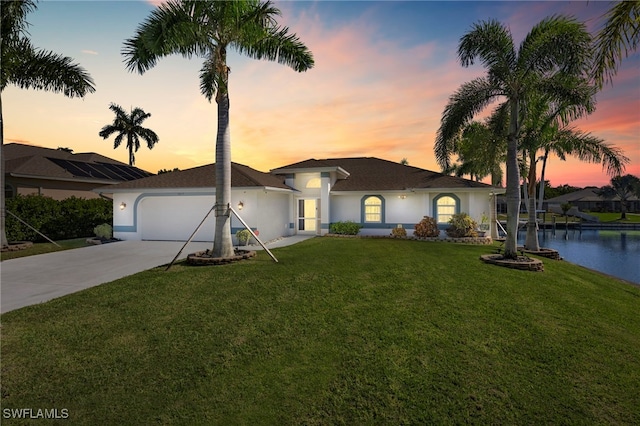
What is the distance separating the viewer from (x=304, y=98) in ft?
59.2

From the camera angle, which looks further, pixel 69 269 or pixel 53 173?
pixel 53 173

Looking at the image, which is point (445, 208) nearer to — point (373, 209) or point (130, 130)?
point (373, 209)

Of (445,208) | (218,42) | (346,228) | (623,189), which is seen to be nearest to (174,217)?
(346,228)

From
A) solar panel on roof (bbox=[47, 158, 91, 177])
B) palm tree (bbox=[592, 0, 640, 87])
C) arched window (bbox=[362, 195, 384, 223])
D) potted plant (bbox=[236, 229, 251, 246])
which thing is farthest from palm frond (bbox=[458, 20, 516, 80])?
solar panel on roof (bbox=[47, 158, 91, 177])

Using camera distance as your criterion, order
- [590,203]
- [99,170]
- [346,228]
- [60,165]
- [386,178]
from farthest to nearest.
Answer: [590,203] < [99,170] < [60,165] < [386,178] < [346,228]

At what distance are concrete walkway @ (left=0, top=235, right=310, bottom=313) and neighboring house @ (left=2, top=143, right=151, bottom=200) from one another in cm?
1017

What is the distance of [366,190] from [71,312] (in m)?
16.3

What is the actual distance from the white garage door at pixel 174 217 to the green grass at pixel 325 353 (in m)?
9.22

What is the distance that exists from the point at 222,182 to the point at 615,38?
35.4ft

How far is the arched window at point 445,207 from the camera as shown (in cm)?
1917

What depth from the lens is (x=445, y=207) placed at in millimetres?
19328

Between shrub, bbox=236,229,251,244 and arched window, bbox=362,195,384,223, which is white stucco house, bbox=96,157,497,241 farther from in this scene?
shrub, bbox=236,229,251,244

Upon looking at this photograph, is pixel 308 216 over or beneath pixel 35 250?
over

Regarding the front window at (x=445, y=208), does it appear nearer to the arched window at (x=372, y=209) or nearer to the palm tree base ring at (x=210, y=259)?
the arched window at (x=372, y=209)
